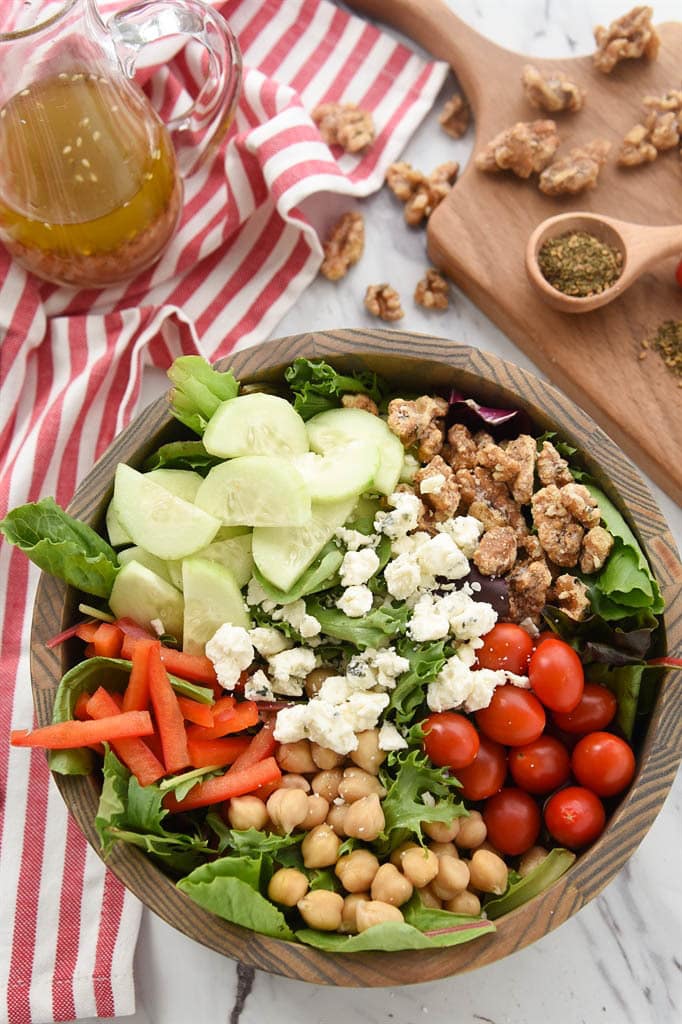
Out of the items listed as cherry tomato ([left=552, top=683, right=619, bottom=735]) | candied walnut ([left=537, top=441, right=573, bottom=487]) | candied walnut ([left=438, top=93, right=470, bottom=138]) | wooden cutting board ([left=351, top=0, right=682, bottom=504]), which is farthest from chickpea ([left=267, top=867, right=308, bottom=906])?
candied walnut ([left=438, top=93, right=470, bottom=138])

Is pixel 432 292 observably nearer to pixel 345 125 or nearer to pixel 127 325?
pixel 345 125

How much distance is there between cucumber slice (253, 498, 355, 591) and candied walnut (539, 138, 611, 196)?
1221 millimetres

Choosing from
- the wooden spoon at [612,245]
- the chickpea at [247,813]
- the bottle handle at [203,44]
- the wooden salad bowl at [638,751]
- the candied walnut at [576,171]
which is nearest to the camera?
the wooden salad bowl at [638,751]

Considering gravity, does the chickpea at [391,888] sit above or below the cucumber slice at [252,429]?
below

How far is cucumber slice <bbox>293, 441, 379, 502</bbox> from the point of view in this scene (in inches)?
88.4

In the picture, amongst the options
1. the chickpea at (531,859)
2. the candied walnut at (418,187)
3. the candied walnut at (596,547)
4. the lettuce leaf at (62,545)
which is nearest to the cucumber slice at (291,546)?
the lettuce leaf at (62,545)

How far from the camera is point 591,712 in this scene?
2.29 m

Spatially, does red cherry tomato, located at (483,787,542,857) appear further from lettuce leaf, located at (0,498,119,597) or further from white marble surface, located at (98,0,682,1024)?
lettuce leaf, located at (0,498,119,597)

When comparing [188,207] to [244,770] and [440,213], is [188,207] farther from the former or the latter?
[244,770]

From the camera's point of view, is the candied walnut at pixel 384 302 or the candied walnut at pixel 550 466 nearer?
the candied walnut at pixel 550 466

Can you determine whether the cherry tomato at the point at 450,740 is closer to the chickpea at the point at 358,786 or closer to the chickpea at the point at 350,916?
the chickpea at the point at 358,786

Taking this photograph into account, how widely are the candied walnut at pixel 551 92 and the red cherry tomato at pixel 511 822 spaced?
76.0 inches

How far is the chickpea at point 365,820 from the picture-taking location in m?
2.12

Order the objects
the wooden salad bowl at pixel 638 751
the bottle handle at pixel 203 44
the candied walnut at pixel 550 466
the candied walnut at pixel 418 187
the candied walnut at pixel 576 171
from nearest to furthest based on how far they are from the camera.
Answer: the wooden salad bowl at pixel 638 751 < the candied walnut at pixel 550 466 < the bottle handle at pixel 203 44 < the candied walnut at pixel 576 171 < the candied walnut at pixel 418 187
